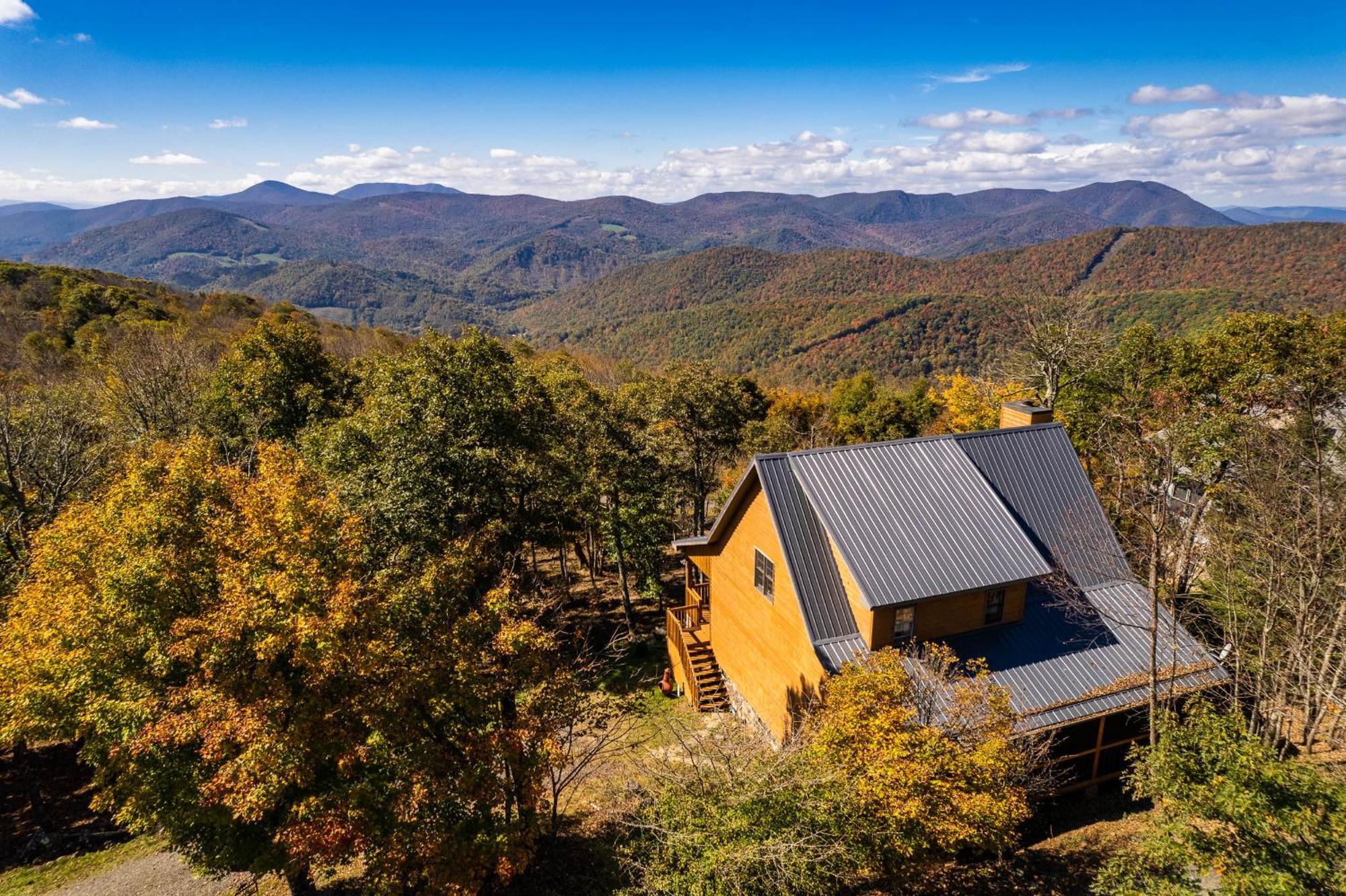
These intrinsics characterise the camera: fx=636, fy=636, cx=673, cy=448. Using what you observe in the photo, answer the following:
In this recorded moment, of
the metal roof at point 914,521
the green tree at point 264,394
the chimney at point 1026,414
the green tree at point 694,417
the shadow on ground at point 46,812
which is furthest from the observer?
the green tree at point 694,417

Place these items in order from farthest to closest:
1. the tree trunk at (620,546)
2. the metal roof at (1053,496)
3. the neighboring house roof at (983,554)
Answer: the tree trunk at (620,546) < the metal roof at (1053,496) < the neighboring house roof at (983,554)

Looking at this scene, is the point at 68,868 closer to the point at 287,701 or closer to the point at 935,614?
the point at 287,701

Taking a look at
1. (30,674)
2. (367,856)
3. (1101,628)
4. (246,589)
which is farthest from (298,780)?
(1101,628)

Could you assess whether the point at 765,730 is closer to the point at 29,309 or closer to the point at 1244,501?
the point at 1244,501

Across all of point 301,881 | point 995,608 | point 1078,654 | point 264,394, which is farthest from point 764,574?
point 264,394

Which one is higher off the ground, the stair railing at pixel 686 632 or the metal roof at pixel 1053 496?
the metal roof at pixel 1053 496

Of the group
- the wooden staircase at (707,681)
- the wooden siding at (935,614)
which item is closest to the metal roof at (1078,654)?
the wooden siding at (935,614)

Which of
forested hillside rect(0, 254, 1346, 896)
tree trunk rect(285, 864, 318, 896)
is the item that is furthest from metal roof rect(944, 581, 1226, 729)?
tree trunk rect(285, 864, 318, 896)

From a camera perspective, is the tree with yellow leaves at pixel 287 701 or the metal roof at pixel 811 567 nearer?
the tree with yellow leaves at pixel 287 701

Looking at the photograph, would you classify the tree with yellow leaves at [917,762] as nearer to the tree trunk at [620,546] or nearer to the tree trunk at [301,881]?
the tree trunk at [301,881]
